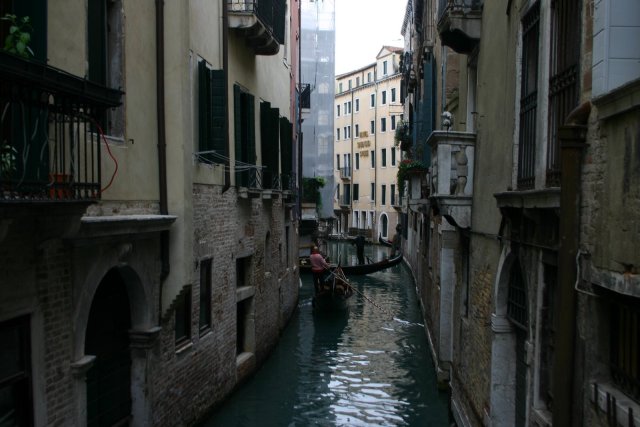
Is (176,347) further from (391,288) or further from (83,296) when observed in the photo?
(391,288)

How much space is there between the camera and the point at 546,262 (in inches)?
197

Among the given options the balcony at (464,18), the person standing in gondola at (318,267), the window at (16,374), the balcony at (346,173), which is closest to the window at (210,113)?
the balcony at (464,18)

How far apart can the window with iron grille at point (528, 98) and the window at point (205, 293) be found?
190 inches

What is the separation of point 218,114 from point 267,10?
3.05 metres

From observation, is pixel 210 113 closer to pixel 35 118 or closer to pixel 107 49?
pixel 107 49

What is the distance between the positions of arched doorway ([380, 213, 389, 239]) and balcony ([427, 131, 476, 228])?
3771cm

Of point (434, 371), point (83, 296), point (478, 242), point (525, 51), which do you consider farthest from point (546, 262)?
point (434, 371)

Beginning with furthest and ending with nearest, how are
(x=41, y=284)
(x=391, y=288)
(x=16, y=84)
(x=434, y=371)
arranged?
1. (x=391, y=288)
2. (x=434, y=371)
3. (x=41, y=284)
4. (x=16, y=84)

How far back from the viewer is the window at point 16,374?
4602 millimetres

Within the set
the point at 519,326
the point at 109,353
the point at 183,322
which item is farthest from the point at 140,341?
the point at 519,326

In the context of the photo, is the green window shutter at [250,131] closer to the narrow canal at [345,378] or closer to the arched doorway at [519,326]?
the narrow canal at [345,378]

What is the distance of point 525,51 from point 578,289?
2.74m

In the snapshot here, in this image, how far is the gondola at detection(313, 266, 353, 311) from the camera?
58.5ft

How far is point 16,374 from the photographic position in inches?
186
